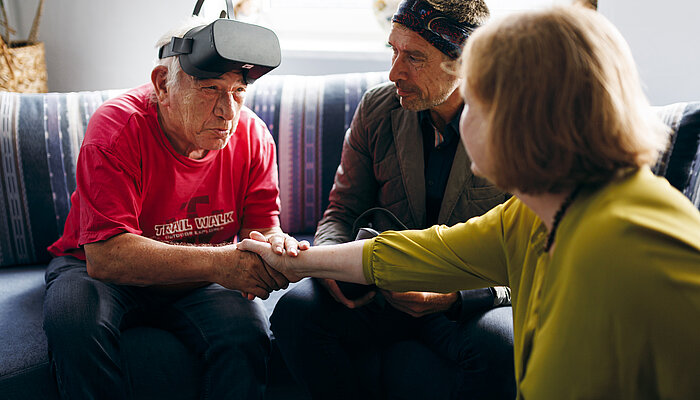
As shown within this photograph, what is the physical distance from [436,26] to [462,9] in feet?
0.30

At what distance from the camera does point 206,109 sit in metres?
1.51

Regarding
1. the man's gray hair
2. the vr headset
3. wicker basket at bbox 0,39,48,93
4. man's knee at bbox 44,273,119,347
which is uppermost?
the man's gray hair

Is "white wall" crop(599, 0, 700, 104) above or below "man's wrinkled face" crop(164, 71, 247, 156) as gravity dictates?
above

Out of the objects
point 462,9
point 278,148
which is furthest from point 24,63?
point 462,9

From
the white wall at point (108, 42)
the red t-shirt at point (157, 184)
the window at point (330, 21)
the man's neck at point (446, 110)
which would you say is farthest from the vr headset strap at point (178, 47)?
the window at point (330, 21)

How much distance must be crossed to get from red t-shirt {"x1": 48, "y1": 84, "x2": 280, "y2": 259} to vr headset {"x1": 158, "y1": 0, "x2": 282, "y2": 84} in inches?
7.9

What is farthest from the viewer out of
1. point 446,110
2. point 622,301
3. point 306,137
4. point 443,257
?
point 306,137

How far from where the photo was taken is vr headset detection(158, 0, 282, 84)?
4.61 ft

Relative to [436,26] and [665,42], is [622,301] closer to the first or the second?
[436,26]

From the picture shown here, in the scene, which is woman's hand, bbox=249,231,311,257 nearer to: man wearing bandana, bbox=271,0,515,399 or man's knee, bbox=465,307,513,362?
man wearing bandana, bbox=271,0,515,399

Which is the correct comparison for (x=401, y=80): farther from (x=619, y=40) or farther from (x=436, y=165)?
(x=619, y=40)

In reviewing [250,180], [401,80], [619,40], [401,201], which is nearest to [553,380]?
[619,40]

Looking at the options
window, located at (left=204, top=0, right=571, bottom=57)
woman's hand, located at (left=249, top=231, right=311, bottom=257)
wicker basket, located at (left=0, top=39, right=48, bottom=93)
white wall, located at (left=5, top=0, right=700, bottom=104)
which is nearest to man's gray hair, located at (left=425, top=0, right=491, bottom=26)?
woman's hand, located at (left=249, top=231, right=311, bottom=257)

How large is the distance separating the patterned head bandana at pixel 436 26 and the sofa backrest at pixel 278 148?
58cm
